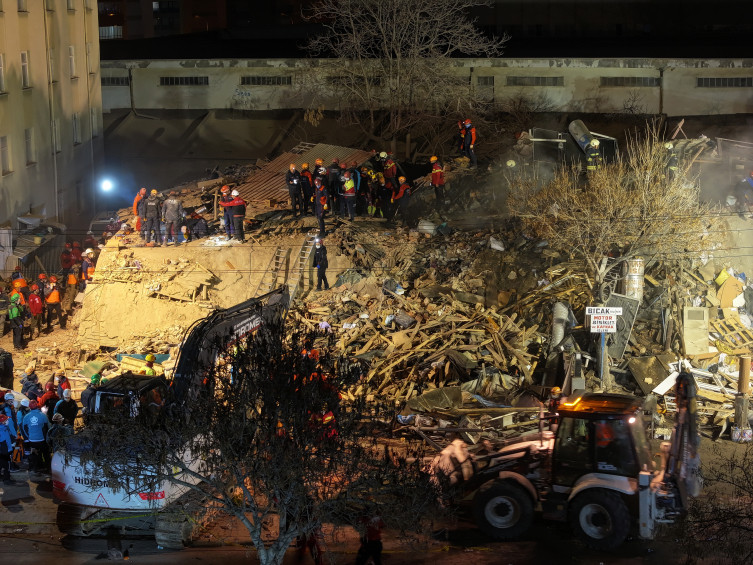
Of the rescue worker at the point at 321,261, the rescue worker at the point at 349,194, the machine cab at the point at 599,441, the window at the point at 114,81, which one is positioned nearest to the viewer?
the machine cab at the point at 599,441

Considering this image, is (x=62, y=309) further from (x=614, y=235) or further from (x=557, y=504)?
(x=557, y=504)

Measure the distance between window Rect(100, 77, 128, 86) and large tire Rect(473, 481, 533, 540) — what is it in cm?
3366

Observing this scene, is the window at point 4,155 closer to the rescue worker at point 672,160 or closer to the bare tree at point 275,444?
the rescue worker at point 672,160

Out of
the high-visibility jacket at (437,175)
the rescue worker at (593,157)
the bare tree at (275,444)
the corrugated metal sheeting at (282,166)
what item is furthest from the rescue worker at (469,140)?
the bare tree at (275,444)

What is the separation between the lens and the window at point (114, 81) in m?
44.6

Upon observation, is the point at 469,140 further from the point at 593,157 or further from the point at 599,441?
the point at 599,441

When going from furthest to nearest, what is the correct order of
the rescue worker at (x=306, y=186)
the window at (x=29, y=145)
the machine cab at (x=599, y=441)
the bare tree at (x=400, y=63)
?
1. the bare tree at (x=400, y=63)
2. the window at (x=29, y=145)
3. the rescue worker at (x=306, y=186)
4. the machine cab at (x=599, y=441)

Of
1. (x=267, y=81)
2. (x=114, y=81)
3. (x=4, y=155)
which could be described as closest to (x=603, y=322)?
(x=4, y=155)

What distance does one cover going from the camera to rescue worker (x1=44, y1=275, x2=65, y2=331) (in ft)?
89.7

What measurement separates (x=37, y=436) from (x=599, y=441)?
9.92 m

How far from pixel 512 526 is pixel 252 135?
29.4 metres

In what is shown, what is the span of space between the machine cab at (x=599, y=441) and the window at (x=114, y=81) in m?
33.9

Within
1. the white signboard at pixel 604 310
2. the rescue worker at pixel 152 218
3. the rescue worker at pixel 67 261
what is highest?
the rescue worker at pixel 152 218

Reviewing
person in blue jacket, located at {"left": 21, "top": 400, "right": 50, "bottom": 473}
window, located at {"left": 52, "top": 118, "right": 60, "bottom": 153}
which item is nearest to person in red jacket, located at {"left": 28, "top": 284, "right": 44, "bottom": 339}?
person in blue jacket, located at {"left": 21, "top": 400, "right": 50, "bottom": 473}
